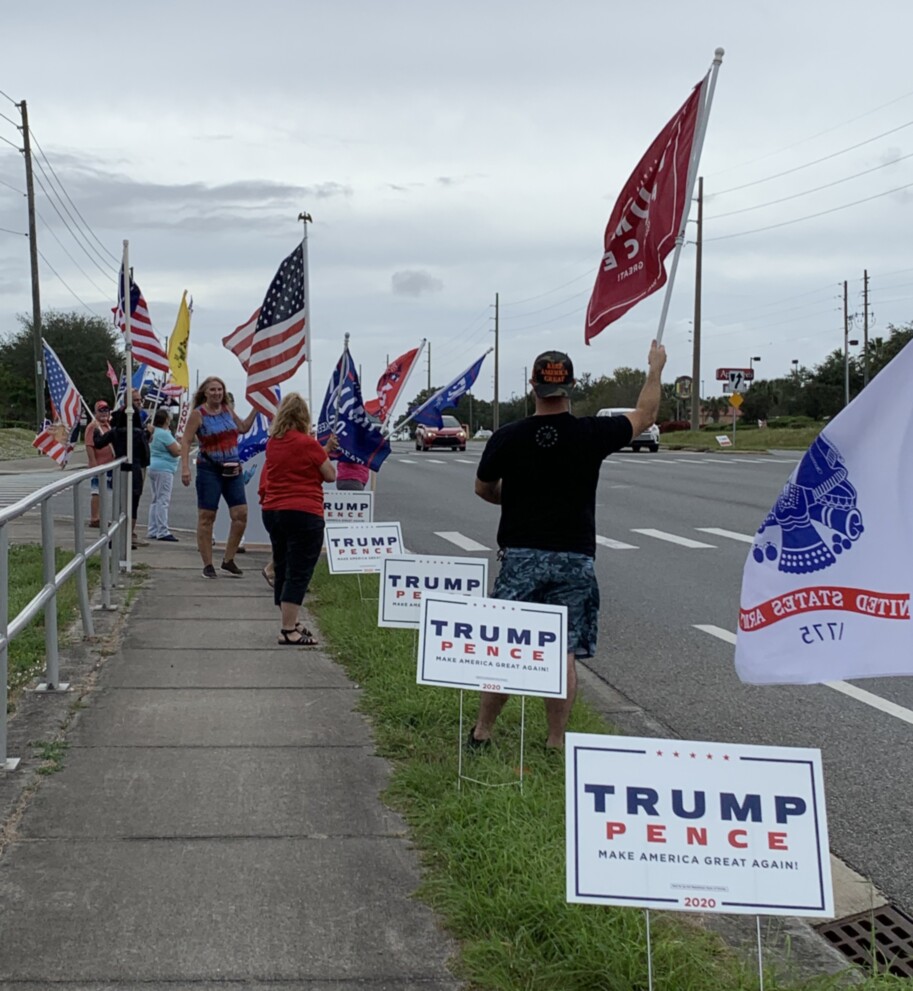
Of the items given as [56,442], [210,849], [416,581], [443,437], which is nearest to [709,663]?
[416,581]

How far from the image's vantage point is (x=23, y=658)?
24.9 ft

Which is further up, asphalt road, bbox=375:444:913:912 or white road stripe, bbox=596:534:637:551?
asphalt road, bbox=375:444:913:912

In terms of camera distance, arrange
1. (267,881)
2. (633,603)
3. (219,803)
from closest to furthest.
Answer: (267,881) < (219,803) < (633,603)

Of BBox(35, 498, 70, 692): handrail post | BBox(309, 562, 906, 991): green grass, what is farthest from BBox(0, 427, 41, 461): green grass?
BBox(309, 562, 906, 991): green grass

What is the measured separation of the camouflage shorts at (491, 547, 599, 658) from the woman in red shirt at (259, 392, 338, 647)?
3.06 m

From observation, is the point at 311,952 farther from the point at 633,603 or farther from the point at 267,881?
the point at 633,603

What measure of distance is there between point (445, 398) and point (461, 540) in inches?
138

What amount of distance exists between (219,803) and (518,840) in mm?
1271

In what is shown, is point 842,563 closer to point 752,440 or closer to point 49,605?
point 49,605

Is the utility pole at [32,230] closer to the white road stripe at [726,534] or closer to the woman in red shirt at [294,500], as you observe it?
the white road stripe at [726,534]

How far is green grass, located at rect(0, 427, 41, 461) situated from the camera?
42250 mm

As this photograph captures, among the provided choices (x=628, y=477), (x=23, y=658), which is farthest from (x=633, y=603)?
(x=628, y=477)

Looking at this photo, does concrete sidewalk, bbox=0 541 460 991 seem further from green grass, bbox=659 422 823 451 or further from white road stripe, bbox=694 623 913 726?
green grass, bbox=659 422 823 451

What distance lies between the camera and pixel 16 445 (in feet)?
149
